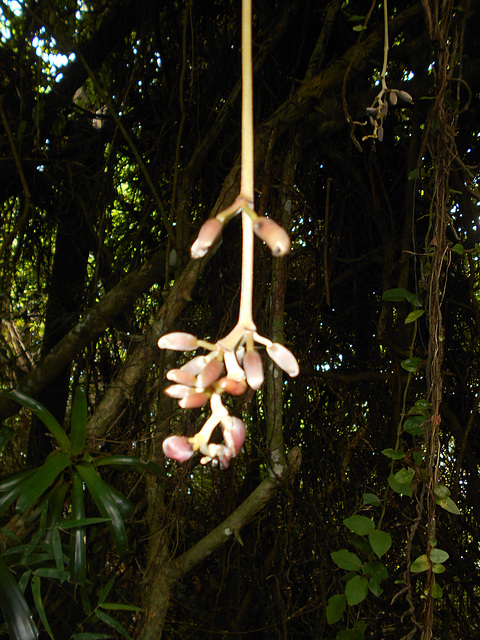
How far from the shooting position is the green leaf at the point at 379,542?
986mm

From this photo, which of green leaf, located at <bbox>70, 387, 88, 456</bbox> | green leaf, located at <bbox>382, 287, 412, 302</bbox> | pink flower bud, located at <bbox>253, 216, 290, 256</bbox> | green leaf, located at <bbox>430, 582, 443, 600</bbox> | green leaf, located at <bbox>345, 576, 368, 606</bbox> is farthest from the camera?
green leaf, located at <bbox>70, 387, 88, 456</bbox>

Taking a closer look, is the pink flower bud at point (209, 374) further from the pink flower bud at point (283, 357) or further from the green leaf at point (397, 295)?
the green leaf at point (397, 295)

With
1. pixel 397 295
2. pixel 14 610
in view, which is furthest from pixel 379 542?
pixel 14 610

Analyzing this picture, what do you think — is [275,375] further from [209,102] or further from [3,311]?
[3,311]

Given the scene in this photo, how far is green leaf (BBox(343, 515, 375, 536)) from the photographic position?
1024mm

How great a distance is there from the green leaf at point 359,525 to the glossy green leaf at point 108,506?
1.62 feet

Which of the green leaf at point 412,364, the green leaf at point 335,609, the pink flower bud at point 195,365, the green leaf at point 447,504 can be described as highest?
the green leaf at point 412,364

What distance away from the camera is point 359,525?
1031 millimetres

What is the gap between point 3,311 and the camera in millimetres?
2268

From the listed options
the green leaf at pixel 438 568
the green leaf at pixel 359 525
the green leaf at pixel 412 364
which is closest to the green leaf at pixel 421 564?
the green leaf at pixel 438 568

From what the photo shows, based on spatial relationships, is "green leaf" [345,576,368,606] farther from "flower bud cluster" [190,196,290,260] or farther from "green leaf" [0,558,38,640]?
"flower bud cluster" [190,196,290,260]

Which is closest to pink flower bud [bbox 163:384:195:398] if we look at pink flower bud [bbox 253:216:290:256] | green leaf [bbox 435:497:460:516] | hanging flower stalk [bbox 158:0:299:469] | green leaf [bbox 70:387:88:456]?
hanging flower stalk [bbox 158:0:299:469]

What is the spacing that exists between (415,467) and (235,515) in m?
0.42

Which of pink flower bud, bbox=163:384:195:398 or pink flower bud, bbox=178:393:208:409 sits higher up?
pink flower bud, bbox=163:384:195:398
